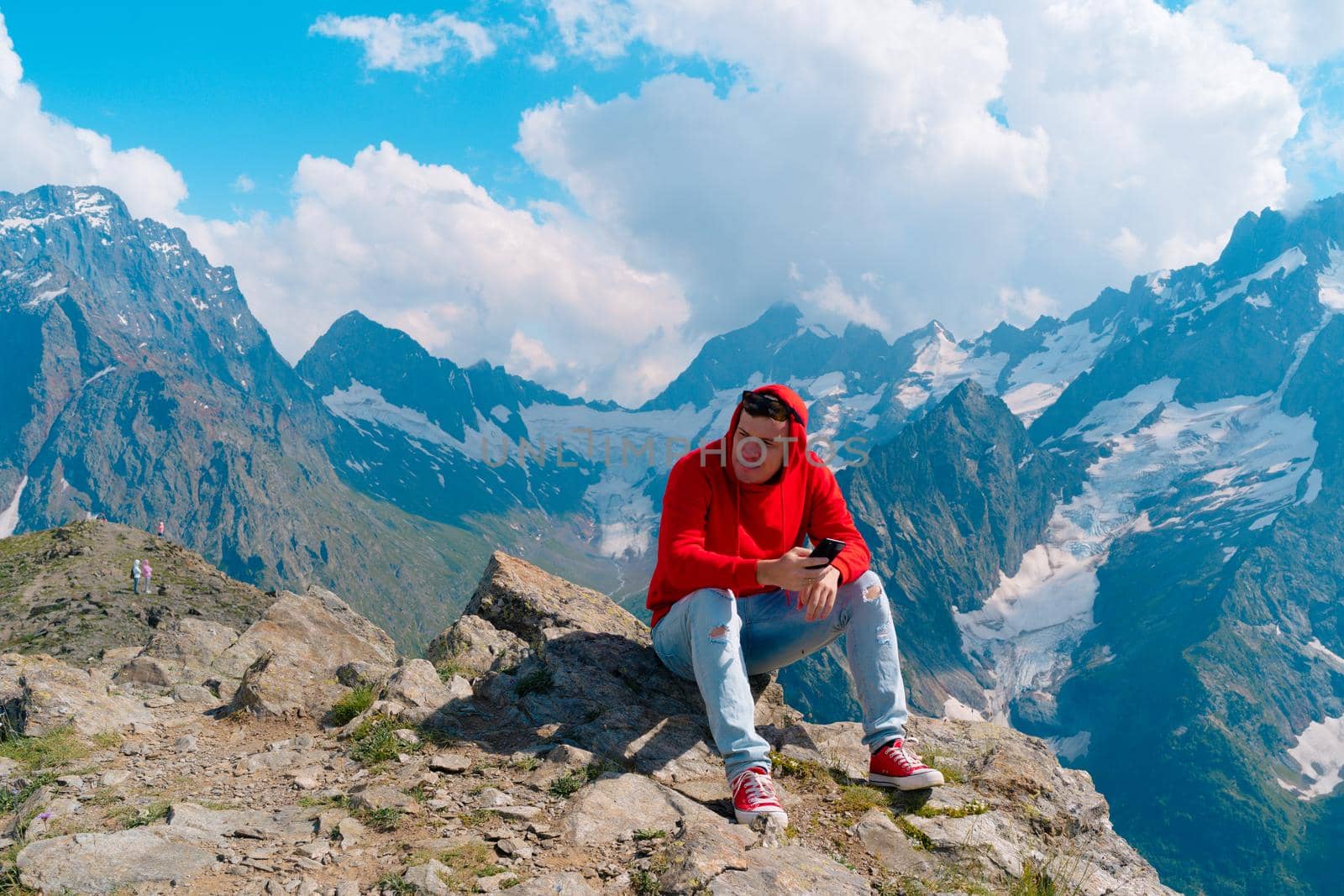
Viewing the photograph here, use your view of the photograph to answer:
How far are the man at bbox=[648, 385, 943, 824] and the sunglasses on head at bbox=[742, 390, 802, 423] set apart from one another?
13 mm

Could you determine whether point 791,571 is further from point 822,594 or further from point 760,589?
point 760,589

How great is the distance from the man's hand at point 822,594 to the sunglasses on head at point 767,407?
1675 mm

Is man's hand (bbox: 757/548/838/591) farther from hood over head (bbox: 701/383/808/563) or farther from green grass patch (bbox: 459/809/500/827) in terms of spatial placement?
green grass patch (bbox: 459/809/500/827)

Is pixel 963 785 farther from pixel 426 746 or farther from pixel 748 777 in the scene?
pixel 426 746

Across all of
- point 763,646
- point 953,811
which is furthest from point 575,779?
point 953,811

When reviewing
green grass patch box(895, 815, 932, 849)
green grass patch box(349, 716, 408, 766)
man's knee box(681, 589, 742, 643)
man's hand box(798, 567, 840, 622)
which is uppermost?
man's hand box(798, 567, 840, 622)

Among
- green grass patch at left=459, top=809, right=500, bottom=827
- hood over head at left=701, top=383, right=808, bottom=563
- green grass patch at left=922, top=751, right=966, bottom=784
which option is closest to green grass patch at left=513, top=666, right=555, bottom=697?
green grass patch at left=459, top=809, right=500, bottom=827

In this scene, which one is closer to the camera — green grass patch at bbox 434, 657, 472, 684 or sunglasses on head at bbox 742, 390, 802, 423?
sunglasses on head at bbox 742, 390, 802, 423

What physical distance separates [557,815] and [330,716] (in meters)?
4.45

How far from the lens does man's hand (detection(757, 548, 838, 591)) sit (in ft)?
23.6

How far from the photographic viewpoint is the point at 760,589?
787 centimetres

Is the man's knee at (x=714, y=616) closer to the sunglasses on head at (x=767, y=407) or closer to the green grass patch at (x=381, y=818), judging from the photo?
the sunglasses on head at (x=767, y=407)

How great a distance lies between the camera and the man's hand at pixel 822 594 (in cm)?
728

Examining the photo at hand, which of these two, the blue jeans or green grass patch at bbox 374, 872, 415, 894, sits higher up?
the blue jeans
